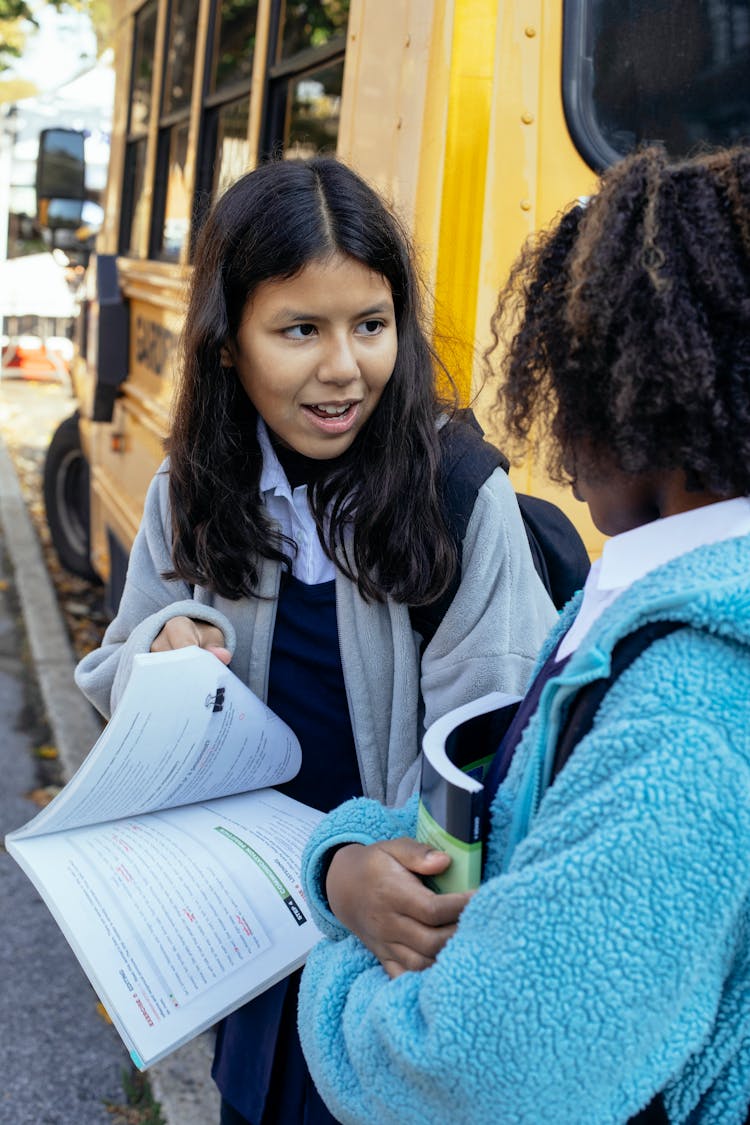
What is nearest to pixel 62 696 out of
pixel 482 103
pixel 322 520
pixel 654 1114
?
pixel 482 103

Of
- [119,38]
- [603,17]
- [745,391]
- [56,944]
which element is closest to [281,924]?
[745,391]

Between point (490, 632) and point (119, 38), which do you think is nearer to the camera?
point (490, 632)

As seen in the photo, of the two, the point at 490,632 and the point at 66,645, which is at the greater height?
the point at 490,632

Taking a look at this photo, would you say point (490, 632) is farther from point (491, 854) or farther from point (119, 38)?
point (119, 38)

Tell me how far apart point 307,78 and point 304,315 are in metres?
1.36

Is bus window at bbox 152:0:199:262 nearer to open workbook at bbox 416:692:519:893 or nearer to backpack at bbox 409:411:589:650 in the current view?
backpack at bbox 409:411:589:650

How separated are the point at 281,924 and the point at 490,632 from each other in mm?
396

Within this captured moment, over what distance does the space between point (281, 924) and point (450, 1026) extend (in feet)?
1.84

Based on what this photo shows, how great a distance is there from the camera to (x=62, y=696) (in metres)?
4.72

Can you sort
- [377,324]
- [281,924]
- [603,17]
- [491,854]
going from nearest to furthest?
1. [491,854]
2. [281,924]
3. [377,324]
4. [603,17]

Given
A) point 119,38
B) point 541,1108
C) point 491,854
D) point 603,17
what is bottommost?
point 541,1108

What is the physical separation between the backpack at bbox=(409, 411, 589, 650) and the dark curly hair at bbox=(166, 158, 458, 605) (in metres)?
0.02

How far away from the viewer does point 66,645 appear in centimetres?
532

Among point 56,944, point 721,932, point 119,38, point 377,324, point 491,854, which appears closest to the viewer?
point 721,932
